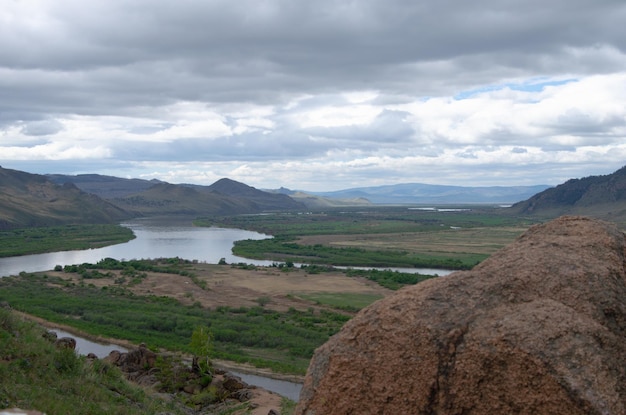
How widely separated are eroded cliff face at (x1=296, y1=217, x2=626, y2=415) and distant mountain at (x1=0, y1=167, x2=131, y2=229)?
448 feet

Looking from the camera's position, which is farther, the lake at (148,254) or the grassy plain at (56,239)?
the grassy plain at (56,239)

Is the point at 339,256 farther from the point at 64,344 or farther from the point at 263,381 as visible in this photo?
the point at 64,344

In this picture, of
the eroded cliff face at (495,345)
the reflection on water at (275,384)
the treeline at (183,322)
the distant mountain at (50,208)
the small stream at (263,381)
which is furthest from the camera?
the distant mountain at (50,208)

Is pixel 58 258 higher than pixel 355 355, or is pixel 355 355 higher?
pixel 355 355

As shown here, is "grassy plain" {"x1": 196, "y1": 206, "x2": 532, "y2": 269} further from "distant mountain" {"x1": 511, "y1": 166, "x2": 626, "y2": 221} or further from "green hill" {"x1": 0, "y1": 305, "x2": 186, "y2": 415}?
"green hill" {"x1": 0, "y1": 305, "x2": 186, "y2": 415}

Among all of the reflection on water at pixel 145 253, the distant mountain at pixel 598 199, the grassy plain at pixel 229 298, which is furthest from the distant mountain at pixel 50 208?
the distant mountain at pixel 598 199

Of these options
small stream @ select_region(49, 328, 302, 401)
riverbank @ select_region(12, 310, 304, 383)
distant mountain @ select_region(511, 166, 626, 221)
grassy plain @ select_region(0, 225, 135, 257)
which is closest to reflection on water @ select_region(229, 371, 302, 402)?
small stream @ select_region(49, 328, 302, 401)

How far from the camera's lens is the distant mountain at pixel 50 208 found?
144 metres

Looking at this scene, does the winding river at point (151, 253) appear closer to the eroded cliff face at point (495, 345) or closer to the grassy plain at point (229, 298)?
the grassy plain at point (229, 298)

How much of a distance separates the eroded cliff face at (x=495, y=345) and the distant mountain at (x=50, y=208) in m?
137

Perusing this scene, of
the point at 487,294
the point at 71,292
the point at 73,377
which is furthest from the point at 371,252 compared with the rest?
the point at 487,294

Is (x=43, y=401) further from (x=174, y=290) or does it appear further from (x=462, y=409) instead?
(x=174, y=290)

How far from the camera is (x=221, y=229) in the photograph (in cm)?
14988

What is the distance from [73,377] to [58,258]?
74.4 m
